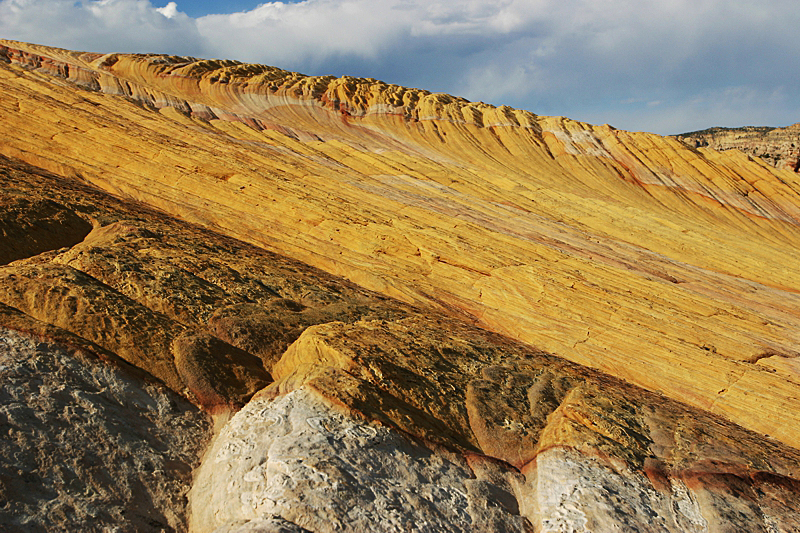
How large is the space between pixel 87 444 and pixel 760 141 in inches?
2371

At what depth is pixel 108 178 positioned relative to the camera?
56.3ft

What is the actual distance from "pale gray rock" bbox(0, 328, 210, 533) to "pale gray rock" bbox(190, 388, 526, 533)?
445 mm

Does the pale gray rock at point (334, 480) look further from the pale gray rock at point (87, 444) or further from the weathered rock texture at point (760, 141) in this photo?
the weathered rock texture at point (760, 141)

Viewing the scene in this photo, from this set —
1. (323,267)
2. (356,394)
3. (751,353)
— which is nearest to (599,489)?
(356,394)

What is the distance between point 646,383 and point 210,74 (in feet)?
102

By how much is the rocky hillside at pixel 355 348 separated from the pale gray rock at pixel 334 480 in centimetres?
3

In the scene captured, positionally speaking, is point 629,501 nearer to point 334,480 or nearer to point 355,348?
point 334,480

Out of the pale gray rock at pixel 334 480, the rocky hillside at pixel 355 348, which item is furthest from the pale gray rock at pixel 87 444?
the pale gray rock at pixel 334 480

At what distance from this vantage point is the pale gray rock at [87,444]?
5.98 metres

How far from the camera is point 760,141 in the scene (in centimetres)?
5191

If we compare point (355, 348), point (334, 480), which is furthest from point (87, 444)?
point (355, 348)

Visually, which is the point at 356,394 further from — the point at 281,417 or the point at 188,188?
the point at 188,188

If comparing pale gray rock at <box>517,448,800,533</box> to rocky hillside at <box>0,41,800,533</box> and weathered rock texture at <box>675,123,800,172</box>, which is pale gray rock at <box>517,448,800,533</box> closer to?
rocky hillside at <box>0,41,800,533</box>

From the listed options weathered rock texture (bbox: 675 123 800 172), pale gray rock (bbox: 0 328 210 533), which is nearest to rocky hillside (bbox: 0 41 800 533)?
pale gray rock (bbox: 0 328 210 533)
